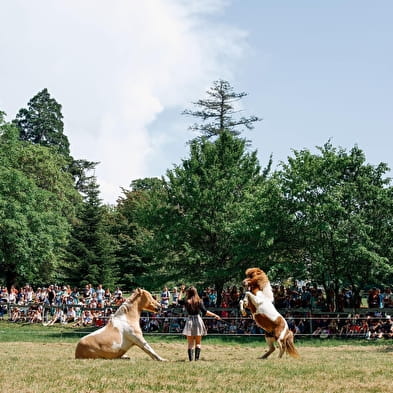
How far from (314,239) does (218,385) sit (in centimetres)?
1757

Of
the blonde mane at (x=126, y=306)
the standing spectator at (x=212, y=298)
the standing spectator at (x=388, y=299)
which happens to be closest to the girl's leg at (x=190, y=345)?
the blonde mane at (x=126, y=306)

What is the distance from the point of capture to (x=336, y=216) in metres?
26.3

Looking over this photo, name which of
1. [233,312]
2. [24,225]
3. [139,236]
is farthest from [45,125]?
[233,312]

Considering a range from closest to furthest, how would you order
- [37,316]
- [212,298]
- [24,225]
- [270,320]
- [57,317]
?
1. [270,320]
2. [212,298]
3. [57,317]
4. [37,316]
5. [24,225]

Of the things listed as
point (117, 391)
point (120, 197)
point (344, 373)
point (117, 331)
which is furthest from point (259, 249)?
point (120, 197)

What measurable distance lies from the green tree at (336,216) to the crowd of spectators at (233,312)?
0.99 m

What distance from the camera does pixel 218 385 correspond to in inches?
385

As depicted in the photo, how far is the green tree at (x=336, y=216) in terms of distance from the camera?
83.5ft

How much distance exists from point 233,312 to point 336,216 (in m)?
6.11

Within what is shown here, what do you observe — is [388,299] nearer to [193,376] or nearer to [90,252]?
[193,376]

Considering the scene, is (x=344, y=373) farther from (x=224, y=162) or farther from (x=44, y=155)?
(x=44, y=155)

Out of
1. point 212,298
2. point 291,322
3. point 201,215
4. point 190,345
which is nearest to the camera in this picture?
point 190,345

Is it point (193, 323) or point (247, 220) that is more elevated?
point (247, 220)

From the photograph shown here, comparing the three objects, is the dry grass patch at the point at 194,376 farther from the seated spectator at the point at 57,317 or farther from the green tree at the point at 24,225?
the green tree at the point at 24,225
